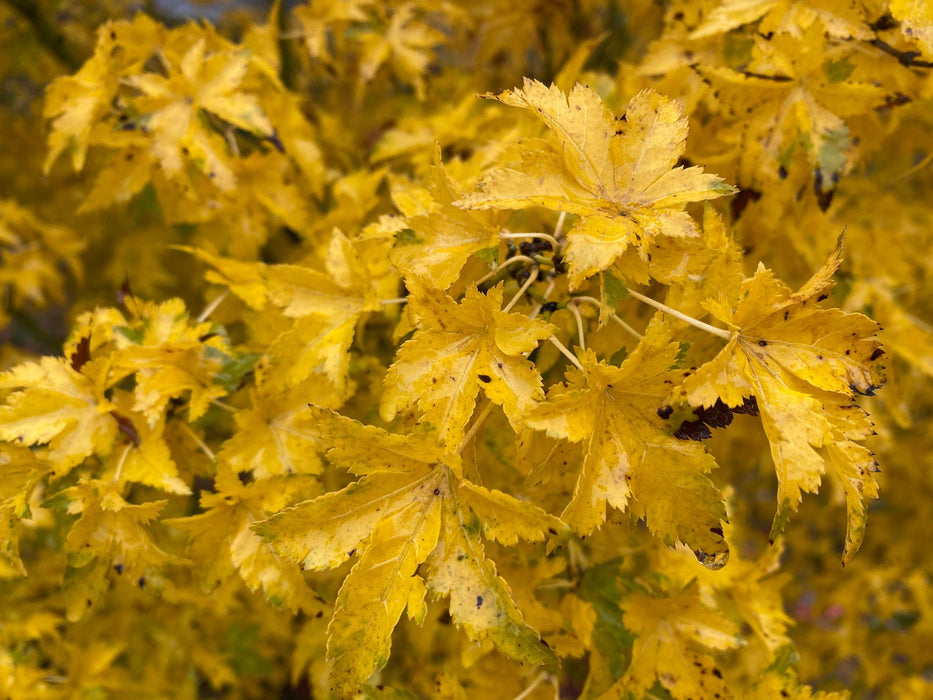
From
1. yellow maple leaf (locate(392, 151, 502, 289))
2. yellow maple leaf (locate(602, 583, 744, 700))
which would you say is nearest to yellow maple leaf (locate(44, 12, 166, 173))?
yellow maple leaf (locate(392, 151, 502, 289))

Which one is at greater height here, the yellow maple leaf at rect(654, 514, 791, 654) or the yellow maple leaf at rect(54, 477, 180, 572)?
the yellow maple leaf at rect(54, 477, 180, 572)

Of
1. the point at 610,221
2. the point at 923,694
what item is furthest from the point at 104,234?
the point at 923,694

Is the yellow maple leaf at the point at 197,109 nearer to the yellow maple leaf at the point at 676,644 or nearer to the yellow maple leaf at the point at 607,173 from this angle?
the yellow maple leaf at the point at 607,173

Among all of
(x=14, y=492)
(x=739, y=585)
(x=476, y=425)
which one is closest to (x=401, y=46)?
(x=476, y=425)

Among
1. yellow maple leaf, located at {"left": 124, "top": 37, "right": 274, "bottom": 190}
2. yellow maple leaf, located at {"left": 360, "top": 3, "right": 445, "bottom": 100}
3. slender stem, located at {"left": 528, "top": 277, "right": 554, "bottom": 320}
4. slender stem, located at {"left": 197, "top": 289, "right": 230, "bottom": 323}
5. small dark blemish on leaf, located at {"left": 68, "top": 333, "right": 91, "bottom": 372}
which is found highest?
yellow maple leaf, located at {"left": 124, "top": 37, "right": 274, "bottom": 190}

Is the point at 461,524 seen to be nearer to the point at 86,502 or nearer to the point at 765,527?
the point at 86,502

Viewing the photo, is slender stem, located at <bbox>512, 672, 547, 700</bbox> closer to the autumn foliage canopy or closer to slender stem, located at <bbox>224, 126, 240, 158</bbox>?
the autumn foliage canopy

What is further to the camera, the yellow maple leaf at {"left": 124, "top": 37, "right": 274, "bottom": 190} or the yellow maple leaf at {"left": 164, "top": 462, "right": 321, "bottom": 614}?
the yellow maple leaf at {"left": 124, "top": 37, "right": 274, "bottom": 190}

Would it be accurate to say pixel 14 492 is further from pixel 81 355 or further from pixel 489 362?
pixel 489 362
